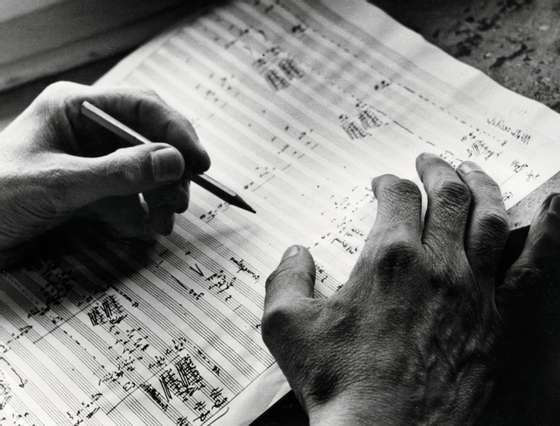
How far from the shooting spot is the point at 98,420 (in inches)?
25.0

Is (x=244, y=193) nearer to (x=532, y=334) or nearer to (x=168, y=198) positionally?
(x=168, y=198)

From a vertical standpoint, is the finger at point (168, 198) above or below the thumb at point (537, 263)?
below

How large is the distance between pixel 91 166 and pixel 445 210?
35cm

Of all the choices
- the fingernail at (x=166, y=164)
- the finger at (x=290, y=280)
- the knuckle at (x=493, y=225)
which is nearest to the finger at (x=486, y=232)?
the knuckle at (x=493, y=225)

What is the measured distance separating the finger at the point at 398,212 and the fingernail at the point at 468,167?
77 mm

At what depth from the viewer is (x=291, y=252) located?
0.70 m

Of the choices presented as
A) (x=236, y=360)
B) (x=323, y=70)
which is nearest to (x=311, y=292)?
(x=236, y=360)

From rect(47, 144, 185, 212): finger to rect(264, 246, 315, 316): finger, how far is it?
0.14 metres

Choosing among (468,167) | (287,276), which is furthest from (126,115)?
(468,167)

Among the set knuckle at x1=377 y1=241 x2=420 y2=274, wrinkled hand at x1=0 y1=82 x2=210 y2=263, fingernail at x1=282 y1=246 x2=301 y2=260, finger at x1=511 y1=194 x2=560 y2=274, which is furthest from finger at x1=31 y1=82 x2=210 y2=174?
finger at x1=511 y1=194 x2=560 y2=274

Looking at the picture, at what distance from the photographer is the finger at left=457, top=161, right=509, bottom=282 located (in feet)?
2.09

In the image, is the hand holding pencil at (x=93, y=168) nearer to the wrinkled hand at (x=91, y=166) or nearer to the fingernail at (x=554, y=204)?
the wrinkled hand at (x=91, y=166)

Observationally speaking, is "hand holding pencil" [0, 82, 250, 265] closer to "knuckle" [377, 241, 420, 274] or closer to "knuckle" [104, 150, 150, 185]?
"knuckle" [104, 150, 150, 185]

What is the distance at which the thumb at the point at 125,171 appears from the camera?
67 cm
